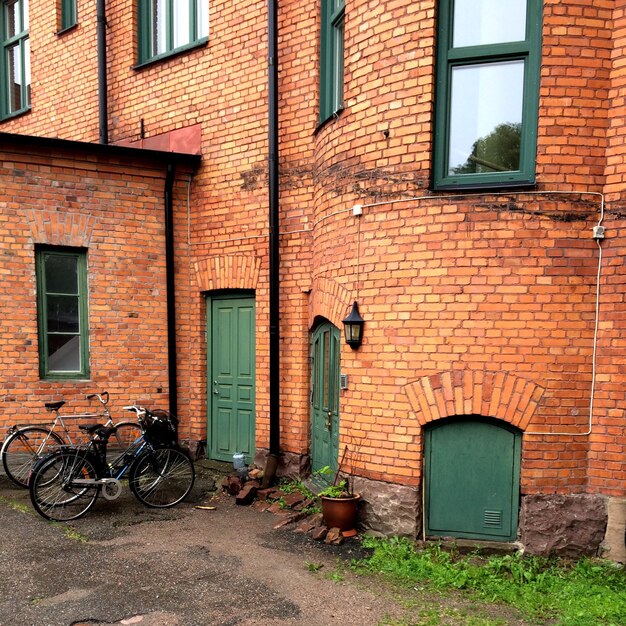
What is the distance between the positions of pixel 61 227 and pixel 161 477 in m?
3.50

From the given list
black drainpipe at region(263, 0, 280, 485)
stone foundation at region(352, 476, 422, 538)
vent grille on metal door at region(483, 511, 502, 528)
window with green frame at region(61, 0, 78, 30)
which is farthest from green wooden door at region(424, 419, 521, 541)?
window with green frame at region(61, 0, 78, 30)

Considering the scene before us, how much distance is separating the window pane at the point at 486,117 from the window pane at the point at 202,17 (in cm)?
440

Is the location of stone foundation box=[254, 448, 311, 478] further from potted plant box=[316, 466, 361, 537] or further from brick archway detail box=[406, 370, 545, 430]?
brick archway detail box=[406, 370, 545, 430]

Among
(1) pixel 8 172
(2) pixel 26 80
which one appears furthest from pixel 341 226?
(2) pixel 26 80

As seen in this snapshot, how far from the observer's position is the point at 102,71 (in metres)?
8.50

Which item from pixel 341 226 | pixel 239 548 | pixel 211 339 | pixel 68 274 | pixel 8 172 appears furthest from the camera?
pixel 211 339

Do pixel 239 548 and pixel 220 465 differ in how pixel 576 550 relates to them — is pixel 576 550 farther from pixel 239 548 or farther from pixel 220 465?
pixel 220 465

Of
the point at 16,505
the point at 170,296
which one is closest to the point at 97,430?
the point at 16,505

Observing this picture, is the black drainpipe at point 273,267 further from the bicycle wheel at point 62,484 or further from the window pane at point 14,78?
the window pane at point 14,78

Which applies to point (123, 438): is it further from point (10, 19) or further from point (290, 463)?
point (10, 19)

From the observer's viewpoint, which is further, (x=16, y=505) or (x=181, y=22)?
(x=181, y=22)

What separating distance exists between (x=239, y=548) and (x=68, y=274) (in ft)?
Answer: 14.2

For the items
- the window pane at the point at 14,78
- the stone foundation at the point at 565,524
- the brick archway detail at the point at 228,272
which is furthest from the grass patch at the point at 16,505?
the window pane at the point at 14,78

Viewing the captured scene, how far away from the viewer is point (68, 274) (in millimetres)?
7086
